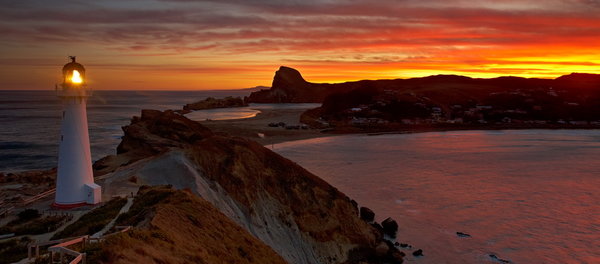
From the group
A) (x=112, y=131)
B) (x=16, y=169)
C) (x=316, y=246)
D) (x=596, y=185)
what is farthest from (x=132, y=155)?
(x=112, y=131)

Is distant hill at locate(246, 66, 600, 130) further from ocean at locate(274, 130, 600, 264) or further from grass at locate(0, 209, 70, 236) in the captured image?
grass at locate(0, 209, 70, 236)

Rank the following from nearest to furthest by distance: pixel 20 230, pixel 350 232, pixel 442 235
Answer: pixel 20 230 < pixel 350 232 < pixel 442 235

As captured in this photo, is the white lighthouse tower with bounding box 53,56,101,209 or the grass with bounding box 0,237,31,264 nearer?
the grass with bounding box 0,237,31,264

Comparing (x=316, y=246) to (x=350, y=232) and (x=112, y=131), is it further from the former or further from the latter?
(x=112, y=131)

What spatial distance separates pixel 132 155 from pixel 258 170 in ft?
76.1

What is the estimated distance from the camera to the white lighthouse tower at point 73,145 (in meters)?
21.2

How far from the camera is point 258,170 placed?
2761 cm

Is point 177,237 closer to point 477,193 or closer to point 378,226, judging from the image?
point 378,226

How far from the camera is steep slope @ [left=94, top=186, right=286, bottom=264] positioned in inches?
435

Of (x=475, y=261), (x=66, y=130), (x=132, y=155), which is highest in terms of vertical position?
(x=66, y=130)

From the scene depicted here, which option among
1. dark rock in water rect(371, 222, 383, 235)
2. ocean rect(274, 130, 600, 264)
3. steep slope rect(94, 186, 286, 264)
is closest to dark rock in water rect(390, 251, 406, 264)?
ocean rect(274, 130, 600, 264)

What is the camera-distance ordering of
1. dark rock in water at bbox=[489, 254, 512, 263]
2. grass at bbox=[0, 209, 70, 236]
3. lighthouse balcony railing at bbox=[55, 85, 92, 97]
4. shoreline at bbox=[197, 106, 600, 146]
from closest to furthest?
grass at bbox=[0, 209, 70, 236] < lighthouse balcony railing at bbox=[55, 85, 92, 97] < dark rock in water at bbox=[489, 254, 512, 263] < shoreline at bbox=[197, 106, 600, 146]

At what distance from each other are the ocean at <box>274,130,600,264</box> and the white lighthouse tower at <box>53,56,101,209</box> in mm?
18958

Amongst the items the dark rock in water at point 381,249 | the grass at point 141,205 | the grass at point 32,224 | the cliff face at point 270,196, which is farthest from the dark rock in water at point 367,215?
the grass at point 32,224
